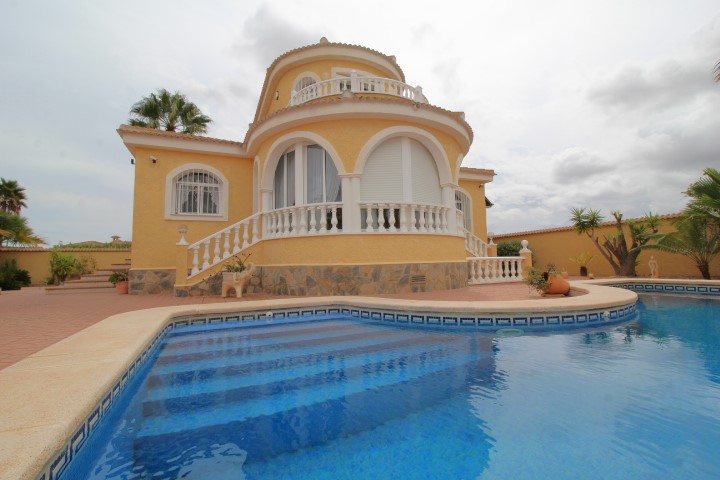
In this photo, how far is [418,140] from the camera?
10.3m

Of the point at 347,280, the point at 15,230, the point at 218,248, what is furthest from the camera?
the point at 15,230

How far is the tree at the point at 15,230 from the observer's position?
685 inches

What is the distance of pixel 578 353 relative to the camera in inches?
177

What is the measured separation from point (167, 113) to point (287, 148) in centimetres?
1354

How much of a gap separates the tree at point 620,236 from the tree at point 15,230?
29390 millimetres

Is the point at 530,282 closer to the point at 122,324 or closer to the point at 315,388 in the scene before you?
the point at 315,388

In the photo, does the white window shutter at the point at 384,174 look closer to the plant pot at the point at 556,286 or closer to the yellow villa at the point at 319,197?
the yellow villa at the point at 319,197

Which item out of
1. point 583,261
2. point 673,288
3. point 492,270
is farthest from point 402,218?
point 583,261

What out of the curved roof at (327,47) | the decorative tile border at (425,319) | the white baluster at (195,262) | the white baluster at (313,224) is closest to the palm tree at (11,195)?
the curved roof at (327,47)

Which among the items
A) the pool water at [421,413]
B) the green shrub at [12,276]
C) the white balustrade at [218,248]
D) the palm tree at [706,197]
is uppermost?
the palm tree at [706,197]

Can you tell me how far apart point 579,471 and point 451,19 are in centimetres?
823

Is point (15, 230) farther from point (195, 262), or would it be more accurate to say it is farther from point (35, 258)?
point (195, 262)

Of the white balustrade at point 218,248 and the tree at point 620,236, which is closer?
the white balustrade at point 218,248

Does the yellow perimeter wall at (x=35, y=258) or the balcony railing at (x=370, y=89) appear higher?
the balcony railing at (x=370, y=89)
